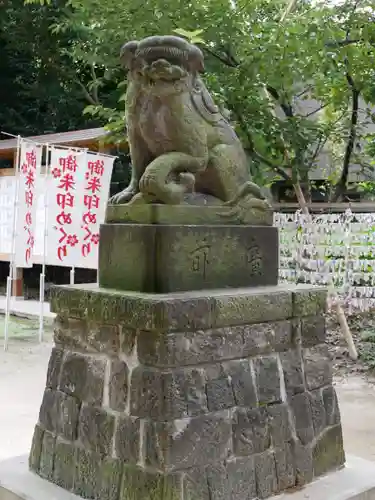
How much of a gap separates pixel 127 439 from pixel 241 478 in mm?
646

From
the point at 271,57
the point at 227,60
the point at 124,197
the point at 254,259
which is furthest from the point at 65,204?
the point at 254,259

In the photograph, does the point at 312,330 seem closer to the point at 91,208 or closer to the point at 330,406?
the point at 330,406

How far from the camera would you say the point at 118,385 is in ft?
10.5

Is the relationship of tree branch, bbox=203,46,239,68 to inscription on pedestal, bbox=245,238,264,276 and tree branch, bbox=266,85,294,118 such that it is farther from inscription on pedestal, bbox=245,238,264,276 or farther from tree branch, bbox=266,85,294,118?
inscription on pedestal, bbox=245,238,264,276

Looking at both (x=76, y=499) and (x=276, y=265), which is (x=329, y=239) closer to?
(x=276, y=265)

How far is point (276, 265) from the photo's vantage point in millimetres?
3775

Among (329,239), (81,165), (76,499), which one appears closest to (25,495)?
(76,499)

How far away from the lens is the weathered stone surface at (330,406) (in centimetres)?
374

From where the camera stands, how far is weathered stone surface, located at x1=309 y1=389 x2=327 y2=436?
3.65 meters

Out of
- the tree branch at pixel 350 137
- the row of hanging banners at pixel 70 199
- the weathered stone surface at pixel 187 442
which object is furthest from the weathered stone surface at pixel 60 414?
the tree branch at pixel 350 137

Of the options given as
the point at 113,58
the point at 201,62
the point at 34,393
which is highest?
the point at 113,58

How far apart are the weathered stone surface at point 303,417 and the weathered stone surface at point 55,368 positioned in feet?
4.46

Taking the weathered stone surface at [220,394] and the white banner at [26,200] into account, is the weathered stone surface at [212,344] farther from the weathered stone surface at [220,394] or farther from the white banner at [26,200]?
the white banner at [26,200]

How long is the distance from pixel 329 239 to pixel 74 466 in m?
4.91
